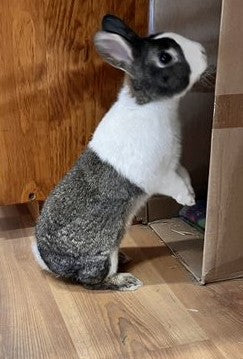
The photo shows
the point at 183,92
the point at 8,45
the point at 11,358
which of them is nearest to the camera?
the point at 11,358

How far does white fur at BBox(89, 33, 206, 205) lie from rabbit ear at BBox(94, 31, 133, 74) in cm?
7

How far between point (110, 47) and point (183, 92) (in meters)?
0.17

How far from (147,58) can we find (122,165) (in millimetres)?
225

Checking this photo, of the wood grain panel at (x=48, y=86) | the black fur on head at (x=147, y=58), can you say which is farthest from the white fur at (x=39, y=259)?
the black fur on head at (x=147, y=58)

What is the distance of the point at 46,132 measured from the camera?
1.35m

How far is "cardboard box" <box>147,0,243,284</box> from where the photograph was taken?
1.01 m

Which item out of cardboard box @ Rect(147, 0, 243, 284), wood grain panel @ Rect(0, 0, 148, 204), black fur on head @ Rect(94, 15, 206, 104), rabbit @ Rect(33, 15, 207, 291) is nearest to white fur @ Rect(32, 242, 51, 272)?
rabbit @ Rect(33, 15, 207, 291)

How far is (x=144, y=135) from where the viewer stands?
1.11 m

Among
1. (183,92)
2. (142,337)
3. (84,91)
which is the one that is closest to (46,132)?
(84,91)

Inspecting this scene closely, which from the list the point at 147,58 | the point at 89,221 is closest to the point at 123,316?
the point at 89,221

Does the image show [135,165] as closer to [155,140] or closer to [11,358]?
[155,140]

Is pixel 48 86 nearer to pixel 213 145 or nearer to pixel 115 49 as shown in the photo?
pixel 115 49

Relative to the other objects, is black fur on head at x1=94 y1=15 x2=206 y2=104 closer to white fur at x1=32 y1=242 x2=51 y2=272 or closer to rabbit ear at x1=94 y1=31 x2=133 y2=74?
rabbit ear at x1=94 y1=31 x2=133 y2=74

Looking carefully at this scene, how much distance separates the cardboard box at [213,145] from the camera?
3.31 feet
